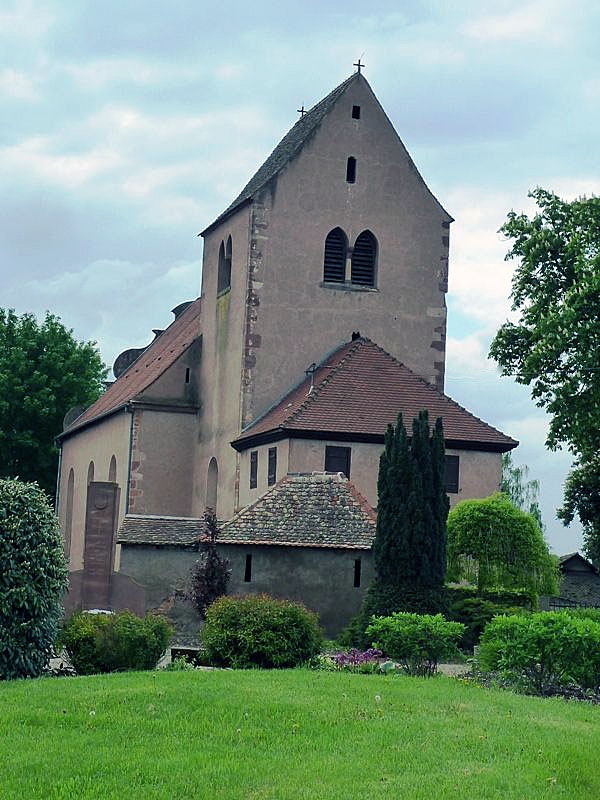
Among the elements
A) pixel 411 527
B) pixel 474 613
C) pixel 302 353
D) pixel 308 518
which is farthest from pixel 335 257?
pixel 411 527

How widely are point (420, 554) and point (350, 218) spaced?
18.4 metres

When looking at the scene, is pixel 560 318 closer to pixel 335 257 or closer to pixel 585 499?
pixel 335 257

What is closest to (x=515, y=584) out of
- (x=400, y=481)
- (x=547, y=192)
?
(x=400, y=481)

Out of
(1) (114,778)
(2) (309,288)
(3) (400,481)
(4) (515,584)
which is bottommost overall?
(1) (114,778)

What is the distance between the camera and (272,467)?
132 ft

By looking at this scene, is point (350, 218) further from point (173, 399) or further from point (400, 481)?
point (400, 481)

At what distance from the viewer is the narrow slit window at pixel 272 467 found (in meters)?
39.9

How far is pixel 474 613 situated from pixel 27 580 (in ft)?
45.6

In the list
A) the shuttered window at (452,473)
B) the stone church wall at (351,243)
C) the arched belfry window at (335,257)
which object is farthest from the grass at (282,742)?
the arched belfry window at (335,257)

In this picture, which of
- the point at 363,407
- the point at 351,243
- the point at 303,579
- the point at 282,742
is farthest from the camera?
the point at 351,243

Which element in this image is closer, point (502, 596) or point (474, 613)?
point (474, 613)

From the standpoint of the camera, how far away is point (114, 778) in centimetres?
1288

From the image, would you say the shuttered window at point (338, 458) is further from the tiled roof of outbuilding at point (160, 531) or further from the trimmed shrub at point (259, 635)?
the trimmed shrub at point (259, 635)

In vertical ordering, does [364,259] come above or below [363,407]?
above
